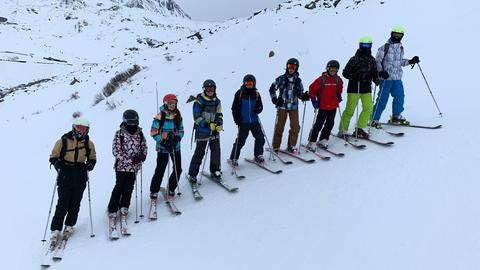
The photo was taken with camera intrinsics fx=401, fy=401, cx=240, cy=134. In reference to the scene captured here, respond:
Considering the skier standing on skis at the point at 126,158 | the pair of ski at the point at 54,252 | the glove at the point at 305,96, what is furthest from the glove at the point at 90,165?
the glove at the point at 305,96

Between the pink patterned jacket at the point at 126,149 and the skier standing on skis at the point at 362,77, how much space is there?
4.48 meters

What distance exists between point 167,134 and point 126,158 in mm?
851

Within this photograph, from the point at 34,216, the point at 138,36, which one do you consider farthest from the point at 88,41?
the point at 34,216

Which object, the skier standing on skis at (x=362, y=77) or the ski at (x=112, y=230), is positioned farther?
the skier standing on skis at (x=362, y=77)

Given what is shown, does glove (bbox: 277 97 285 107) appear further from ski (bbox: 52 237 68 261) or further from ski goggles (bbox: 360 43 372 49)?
ski (bbox: 52 237 68 261)

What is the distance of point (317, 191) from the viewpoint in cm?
677

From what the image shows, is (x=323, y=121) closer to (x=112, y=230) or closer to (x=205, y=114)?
(x=205, y=114)

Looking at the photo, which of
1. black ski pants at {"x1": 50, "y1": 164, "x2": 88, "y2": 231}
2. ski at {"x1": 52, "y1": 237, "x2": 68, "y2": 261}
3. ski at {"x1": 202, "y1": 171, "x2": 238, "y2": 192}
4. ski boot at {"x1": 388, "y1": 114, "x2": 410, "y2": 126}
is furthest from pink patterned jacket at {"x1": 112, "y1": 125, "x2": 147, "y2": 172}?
ski boot at {"x1": 388, "y1": 114, "x2": 410, "y2": 126}

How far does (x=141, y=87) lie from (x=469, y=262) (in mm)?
16564

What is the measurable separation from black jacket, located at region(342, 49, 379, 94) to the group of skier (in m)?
0.02

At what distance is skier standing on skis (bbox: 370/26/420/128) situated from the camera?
8.73 m

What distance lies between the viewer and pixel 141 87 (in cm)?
1883

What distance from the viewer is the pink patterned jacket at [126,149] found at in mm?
7191

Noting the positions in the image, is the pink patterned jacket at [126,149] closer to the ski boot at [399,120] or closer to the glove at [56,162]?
the glove at [56,162]
